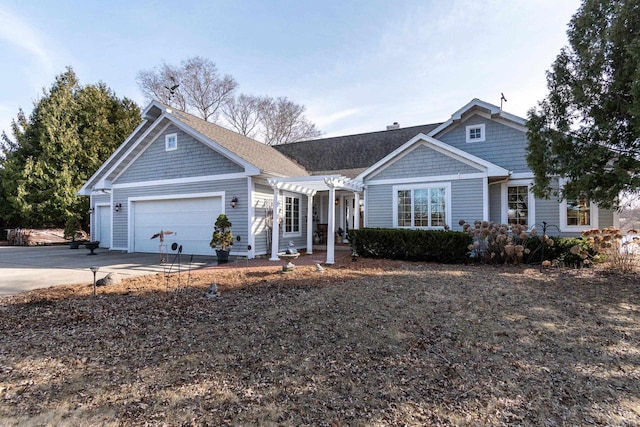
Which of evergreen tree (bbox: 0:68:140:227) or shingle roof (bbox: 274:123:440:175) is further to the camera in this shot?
evergreen tree (bbox: 0:68:140:227)

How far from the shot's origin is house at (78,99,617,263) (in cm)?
1070

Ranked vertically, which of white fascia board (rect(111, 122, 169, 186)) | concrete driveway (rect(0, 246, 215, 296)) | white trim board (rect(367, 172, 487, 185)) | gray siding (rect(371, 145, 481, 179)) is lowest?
concrete driveway (rect(0, 246, 215, 296))

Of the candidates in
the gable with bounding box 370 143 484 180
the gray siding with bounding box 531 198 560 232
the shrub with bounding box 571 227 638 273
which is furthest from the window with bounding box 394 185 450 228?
the shrub with bounding box 571 227 638 273

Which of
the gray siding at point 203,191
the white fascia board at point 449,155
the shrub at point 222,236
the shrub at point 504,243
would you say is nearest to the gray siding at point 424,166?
the white fascia board at point 449,155

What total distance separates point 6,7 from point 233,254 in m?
9.66

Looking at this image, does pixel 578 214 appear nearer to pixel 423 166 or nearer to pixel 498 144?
pixel 498 144

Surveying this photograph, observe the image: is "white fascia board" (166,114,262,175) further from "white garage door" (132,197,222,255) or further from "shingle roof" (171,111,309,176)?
"white garage door" (132,197,222,255)

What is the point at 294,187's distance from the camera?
11.7 metres

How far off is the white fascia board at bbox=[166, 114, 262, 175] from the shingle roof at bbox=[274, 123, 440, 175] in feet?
18.1

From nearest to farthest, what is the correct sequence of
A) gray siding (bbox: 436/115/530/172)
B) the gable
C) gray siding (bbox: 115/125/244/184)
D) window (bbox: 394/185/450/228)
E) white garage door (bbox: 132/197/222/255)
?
the gable, window (bbox: 394/185/450/228), gray siding (bbox: 436/115/530/172), gray siding (bbox: 115/125/244/184), white garage door (bbox: 132/197/222/255)

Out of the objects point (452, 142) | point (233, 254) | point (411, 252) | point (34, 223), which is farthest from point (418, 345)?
point (34, 223)

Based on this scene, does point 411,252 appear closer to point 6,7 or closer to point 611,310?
point 611,310

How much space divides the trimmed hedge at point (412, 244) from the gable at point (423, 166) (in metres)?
2.48

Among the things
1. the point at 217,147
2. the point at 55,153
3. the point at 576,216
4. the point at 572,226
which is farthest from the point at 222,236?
the point at 55,153
